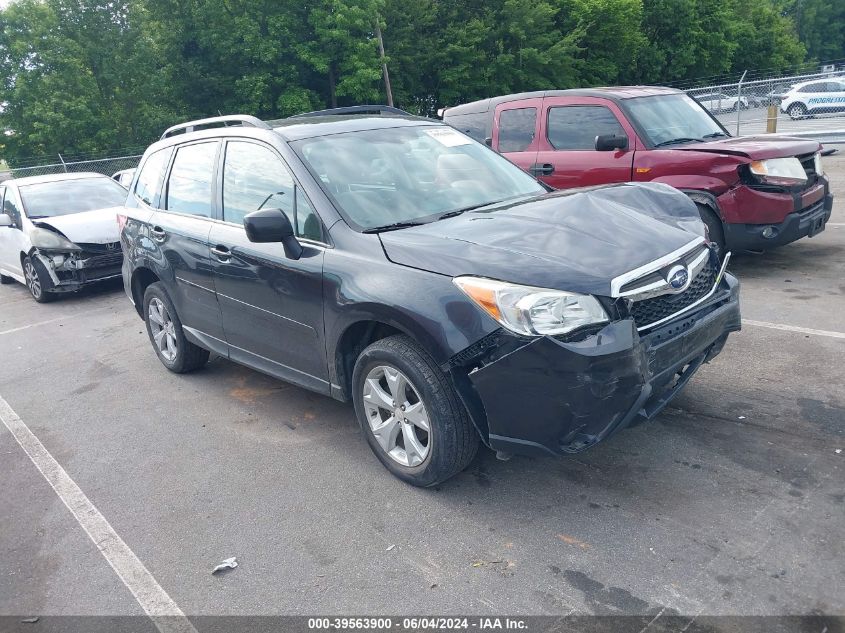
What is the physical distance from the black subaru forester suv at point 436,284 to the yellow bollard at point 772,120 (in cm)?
1458

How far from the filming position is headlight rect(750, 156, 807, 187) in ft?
21.5

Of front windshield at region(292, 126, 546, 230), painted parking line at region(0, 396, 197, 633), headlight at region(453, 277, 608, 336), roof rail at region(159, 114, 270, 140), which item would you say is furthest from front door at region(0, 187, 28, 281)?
headlight at region(453, 277, 608, 336)

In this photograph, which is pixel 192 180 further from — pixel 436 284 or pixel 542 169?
pixel 542 169

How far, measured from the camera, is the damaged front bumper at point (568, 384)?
299cm

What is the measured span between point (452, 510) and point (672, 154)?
484 centimetres

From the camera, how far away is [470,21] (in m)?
38.5

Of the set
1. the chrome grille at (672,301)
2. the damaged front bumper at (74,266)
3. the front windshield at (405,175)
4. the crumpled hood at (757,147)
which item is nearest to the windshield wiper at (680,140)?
the crumpled hood at (757,147)

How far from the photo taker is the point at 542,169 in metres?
7.92

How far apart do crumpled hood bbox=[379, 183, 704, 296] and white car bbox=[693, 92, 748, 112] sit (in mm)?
16137

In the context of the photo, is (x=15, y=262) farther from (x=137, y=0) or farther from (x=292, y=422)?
(x=137, y=0)

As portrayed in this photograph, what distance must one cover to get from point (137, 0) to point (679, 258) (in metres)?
36.1

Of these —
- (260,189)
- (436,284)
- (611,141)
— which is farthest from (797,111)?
(436,284)

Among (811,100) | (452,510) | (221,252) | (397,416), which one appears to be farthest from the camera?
(811,100)

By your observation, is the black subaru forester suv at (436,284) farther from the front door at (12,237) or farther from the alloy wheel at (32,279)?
the front door at (12,237)
